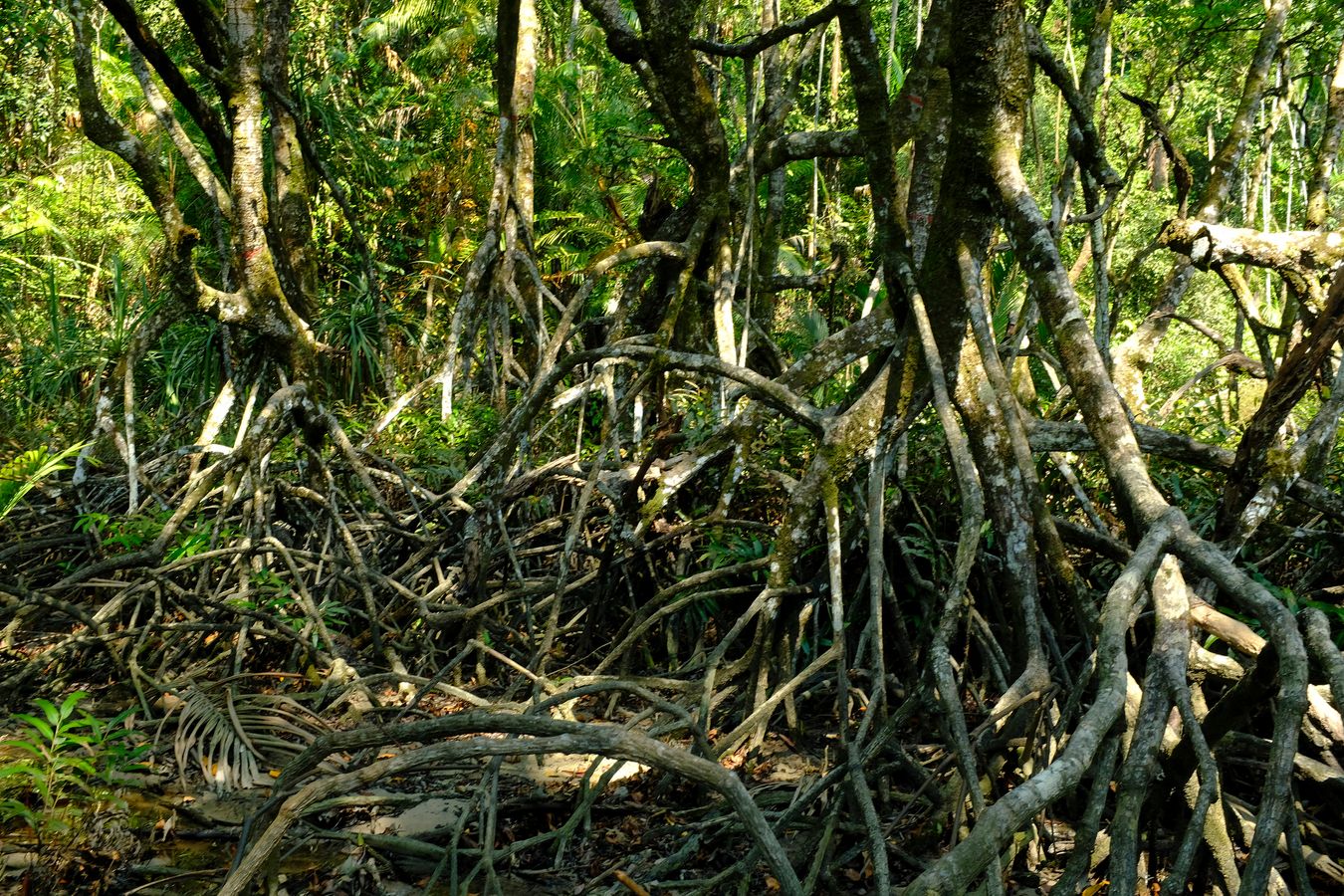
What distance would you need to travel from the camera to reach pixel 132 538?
4789mm

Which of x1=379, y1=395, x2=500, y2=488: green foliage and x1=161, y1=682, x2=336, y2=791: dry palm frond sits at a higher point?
x1=379, y1=395, x2=500, y2=488: green foliage

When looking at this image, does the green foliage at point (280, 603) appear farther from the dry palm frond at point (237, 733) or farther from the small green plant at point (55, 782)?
the small green plant at point (55, 782)

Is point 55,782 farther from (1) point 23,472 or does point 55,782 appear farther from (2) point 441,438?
(2) point 441,438

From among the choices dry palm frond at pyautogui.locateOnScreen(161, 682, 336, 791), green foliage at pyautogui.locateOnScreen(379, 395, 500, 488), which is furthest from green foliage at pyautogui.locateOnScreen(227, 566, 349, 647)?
green foliage at pyautogui.locateOnScreen(379, 395, 500, 488)

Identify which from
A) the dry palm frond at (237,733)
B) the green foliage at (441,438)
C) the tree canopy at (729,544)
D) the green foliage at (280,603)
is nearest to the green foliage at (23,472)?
the tree canopy at (729,544)

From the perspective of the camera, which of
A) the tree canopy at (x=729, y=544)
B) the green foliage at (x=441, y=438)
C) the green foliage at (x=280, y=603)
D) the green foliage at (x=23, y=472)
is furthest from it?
the green foliage at (x=441, y=438)

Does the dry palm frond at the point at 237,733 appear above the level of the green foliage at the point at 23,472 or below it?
below

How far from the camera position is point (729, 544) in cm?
471

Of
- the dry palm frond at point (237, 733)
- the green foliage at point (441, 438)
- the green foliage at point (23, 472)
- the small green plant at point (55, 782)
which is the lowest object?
the dry palm frond at point (237, 733)

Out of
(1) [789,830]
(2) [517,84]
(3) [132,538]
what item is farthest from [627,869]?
(2) [517,84]

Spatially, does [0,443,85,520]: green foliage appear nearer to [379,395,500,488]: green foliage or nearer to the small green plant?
the small green plant

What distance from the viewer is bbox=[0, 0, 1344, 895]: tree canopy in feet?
8.29

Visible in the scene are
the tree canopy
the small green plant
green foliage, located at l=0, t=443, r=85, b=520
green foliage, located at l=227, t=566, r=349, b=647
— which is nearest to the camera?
the tree canopy

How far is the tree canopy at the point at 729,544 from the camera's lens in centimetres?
253
